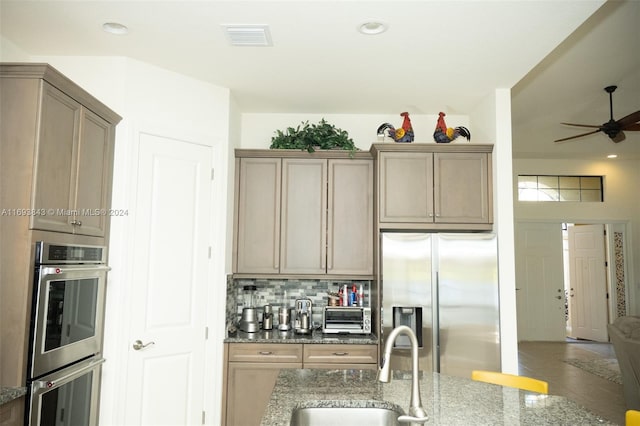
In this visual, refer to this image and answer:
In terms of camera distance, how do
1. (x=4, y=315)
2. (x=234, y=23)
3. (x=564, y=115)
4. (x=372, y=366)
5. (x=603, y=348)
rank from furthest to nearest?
(x=603, y=348) → (x=564, y=115) → (x=372, y=366) → (x=234, y=23) → (x=4, y=315)

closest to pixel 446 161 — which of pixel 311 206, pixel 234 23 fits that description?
pixel 311 206

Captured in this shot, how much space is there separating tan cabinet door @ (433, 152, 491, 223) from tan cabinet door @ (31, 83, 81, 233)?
2.61 m

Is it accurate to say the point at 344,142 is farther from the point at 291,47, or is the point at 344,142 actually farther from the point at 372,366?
the point at 372,366

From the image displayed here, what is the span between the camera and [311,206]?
3963 mm

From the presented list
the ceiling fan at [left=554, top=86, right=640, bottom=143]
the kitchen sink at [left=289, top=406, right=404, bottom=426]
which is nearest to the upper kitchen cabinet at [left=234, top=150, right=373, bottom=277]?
the kitchen sink at [left=289, top=406, right=404, bottom=426]

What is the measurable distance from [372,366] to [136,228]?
205 centimetres

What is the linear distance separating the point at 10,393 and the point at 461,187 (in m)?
3.21

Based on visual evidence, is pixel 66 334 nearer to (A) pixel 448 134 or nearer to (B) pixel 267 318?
(B) pixel 267 318

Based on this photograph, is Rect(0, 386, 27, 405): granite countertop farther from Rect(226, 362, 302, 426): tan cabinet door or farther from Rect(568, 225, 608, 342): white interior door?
Rect(568, 225, 608, 342): white interior door

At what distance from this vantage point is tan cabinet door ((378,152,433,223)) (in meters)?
3.73

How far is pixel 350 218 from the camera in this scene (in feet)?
13.0

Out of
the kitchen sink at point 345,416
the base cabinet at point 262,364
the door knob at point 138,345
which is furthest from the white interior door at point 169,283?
the kitchen sink at point 345,416

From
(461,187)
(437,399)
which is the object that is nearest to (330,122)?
(461,187)

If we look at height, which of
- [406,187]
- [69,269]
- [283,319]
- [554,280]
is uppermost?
[406,187]
